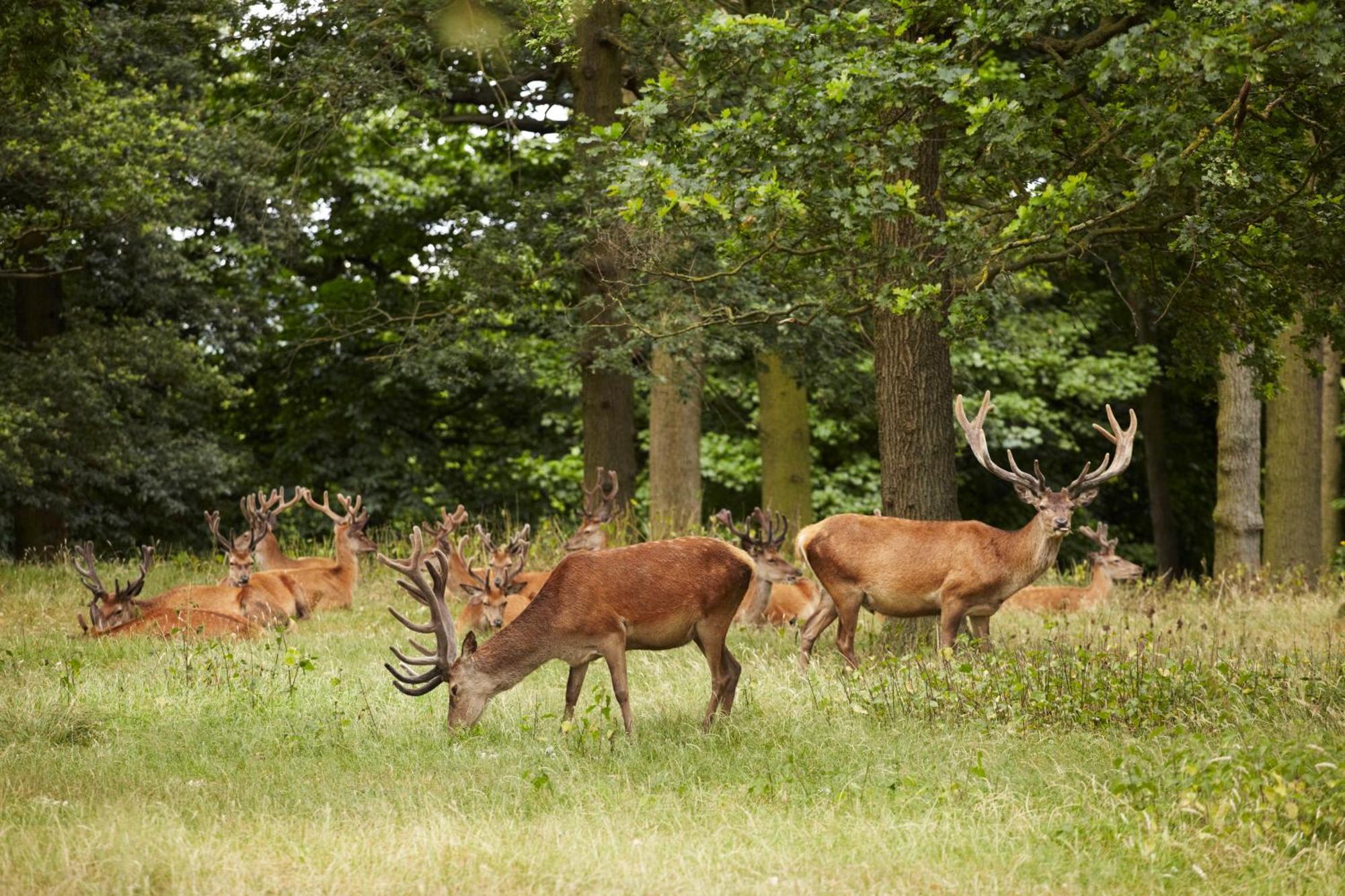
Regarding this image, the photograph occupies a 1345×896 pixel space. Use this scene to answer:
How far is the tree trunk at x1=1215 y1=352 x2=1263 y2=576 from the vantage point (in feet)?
56.4

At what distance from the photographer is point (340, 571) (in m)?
15.3

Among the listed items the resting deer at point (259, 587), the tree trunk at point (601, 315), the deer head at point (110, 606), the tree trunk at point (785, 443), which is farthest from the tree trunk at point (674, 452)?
the deer head at point (110, 606)

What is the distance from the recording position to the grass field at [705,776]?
20.0 feet

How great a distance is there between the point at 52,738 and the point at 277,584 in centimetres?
546

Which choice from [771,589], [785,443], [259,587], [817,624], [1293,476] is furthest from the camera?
[785,443]

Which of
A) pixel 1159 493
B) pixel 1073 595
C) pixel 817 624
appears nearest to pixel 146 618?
pixel 817 624

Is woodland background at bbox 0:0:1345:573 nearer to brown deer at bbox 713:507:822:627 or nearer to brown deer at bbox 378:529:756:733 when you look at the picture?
brown deer at bbox 713:507:822:627

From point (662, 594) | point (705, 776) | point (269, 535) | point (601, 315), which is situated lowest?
point (705, 776)

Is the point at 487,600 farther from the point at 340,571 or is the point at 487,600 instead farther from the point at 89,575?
the point at 89,575

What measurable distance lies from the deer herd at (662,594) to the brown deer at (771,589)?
2cm

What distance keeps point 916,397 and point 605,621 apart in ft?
11.3

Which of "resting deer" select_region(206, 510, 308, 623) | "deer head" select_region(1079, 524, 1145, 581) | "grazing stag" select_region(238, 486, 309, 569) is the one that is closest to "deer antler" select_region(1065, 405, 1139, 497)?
"deer head" select_region(1079, 524, 1145, 581)

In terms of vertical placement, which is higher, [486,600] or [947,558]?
[947,558]

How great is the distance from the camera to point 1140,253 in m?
11.1
